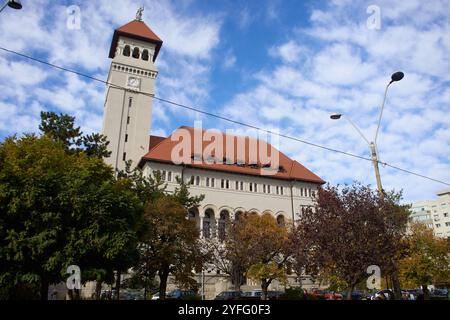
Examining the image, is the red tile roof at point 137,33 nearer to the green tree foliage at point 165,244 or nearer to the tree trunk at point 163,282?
the green tree foliage at point 165,244

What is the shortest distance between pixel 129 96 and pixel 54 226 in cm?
3868

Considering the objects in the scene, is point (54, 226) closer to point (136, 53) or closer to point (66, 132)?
point (66, 132)

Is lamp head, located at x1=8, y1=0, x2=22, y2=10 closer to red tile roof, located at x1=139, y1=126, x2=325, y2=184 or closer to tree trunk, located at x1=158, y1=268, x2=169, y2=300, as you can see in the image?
tree trunk, located at x1=158, y1=268, x2=169, y2=300

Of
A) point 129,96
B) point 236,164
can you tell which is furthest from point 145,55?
point 236,164

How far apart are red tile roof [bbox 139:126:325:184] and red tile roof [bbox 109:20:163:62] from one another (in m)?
14.6

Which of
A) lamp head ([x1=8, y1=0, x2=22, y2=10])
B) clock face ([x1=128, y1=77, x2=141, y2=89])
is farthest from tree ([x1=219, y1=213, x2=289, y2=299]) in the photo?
lamp head ([x1=8, y1=0, x2=22, y2=10])

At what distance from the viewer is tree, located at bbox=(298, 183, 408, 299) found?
18125 millimetres

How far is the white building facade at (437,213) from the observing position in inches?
3885

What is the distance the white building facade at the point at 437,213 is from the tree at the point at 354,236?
85224 millimetres

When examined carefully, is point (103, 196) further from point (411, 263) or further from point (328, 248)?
point (411, 263)

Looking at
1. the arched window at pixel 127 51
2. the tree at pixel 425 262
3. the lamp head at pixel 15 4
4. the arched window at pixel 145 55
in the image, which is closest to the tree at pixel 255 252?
the tree at pixel 425 262
